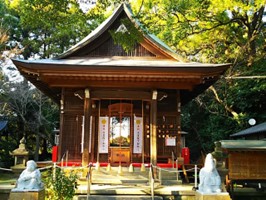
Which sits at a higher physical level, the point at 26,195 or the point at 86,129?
the point at 86,129

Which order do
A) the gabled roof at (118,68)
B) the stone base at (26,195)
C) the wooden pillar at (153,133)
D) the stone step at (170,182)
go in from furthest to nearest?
the wooden pillar at (153,133)
the gabled roof at (118,68)
the stone step at (170,182)
the stone base at (26,195)

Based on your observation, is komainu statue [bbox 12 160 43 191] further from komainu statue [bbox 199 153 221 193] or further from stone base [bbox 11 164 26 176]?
komainu statue [bbox 199 153 221 193]

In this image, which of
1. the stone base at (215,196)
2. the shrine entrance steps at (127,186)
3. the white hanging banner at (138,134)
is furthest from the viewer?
the white hanging banner at (138,134)

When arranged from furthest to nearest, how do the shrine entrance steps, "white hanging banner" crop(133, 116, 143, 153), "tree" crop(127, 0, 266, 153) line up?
"tree" crop(127, 0, 266, 153)
"white hanging banner" crop(133, 116, 143, 153)
the shrine entrance steps

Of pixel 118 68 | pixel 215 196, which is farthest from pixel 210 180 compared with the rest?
pixel 118 68

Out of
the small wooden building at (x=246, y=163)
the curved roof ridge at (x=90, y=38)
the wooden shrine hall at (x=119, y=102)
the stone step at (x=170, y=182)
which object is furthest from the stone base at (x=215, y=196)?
the curved roof ridge at (x=90, y=38)

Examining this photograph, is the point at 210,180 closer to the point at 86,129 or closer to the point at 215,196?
the point at 215,196

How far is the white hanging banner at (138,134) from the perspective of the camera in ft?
40.6

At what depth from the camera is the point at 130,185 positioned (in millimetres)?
9336

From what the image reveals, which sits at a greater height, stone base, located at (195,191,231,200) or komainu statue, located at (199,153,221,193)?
komainu statue, located at (199,153,221,193)

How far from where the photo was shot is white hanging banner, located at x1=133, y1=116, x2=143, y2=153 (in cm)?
1238

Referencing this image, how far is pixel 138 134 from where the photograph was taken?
12.4 metres

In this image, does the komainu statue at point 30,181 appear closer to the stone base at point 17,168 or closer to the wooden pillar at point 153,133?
the stone base at point 17,168

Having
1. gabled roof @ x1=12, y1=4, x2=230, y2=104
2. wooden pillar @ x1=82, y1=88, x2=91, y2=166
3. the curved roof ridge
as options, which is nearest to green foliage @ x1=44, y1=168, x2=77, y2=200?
wooden pillar @ x1=82, y1=88, x2=91, y2=166
